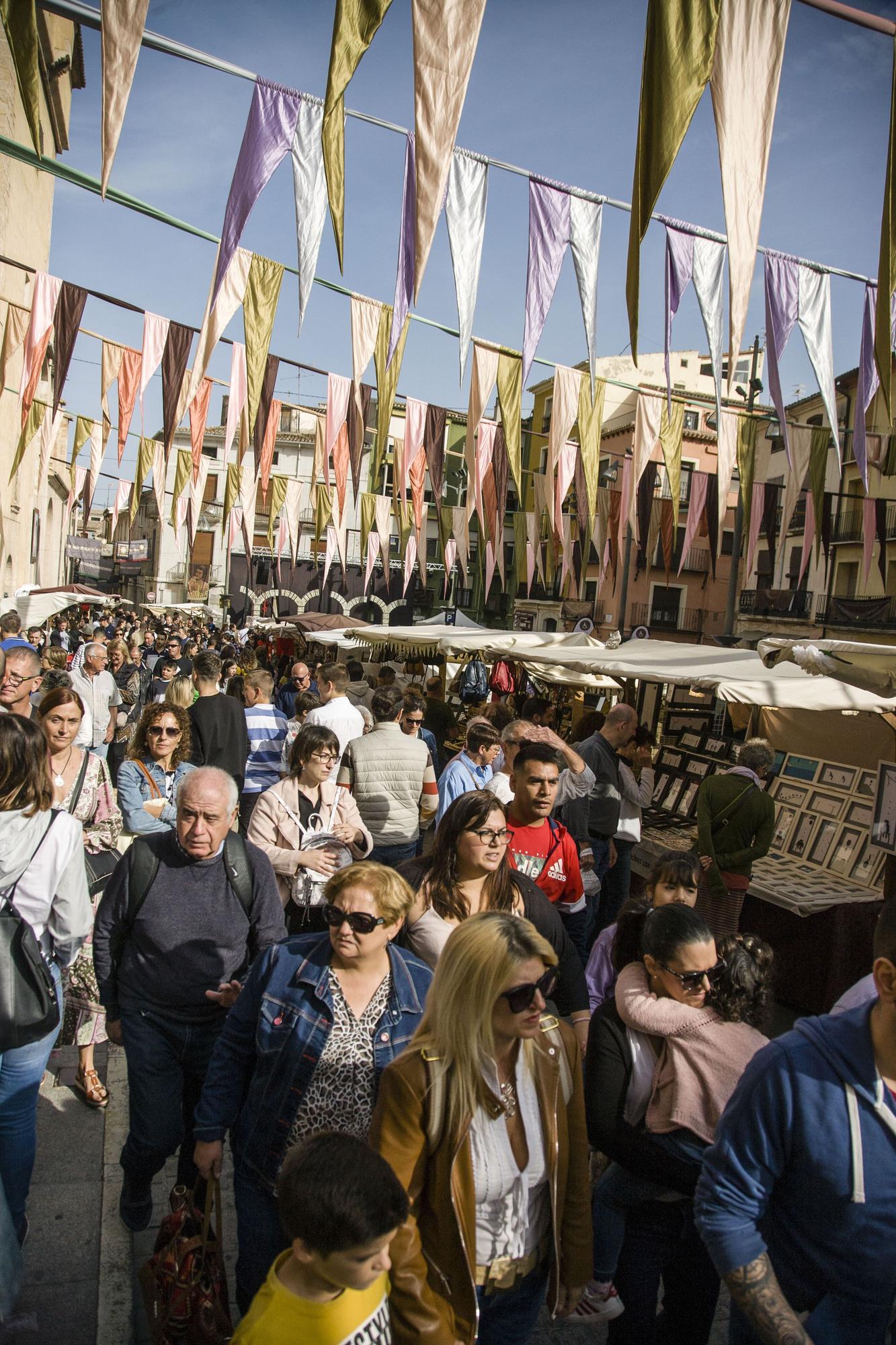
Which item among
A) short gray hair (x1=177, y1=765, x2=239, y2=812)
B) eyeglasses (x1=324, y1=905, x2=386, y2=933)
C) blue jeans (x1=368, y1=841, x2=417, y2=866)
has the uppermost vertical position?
short gray hair (x1=177, y1=765, x2=239, y2=812)

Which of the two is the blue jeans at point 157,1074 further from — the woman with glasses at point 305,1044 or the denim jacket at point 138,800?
the denim jacket at point 138,800

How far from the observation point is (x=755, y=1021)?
2.43 metres

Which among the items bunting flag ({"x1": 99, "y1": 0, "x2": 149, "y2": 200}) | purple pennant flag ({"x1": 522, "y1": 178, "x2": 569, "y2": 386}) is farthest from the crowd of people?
purple pennant flag ({"x1": 522, "y1": 178, "x2": 569, "y2": 386})

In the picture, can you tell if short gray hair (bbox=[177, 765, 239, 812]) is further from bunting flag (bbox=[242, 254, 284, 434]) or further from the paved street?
bunting flag (bbox=[242, 254, 284, 434])

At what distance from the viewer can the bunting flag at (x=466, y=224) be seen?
5742 mm

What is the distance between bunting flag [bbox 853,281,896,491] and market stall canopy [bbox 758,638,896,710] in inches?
77.3

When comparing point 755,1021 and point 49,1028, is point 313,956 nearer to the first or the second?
point 49,1028

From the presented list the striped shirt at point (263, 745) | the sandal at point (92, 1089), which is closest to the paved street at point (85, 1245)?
the sandal at point (92, 1089)

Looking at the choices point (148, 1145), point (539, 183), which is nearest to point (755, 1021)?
point (148, 1145)

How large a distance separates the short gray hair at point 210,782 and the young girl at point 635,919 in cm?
137

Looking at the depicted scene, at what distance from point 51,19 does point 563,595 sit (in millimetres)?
29026

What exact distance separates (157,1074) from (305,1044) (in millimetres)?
866

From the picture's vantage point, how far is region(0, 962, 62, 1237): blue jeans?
103 inches

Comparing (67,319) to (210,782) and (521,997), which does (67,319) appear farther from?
(521,997)
